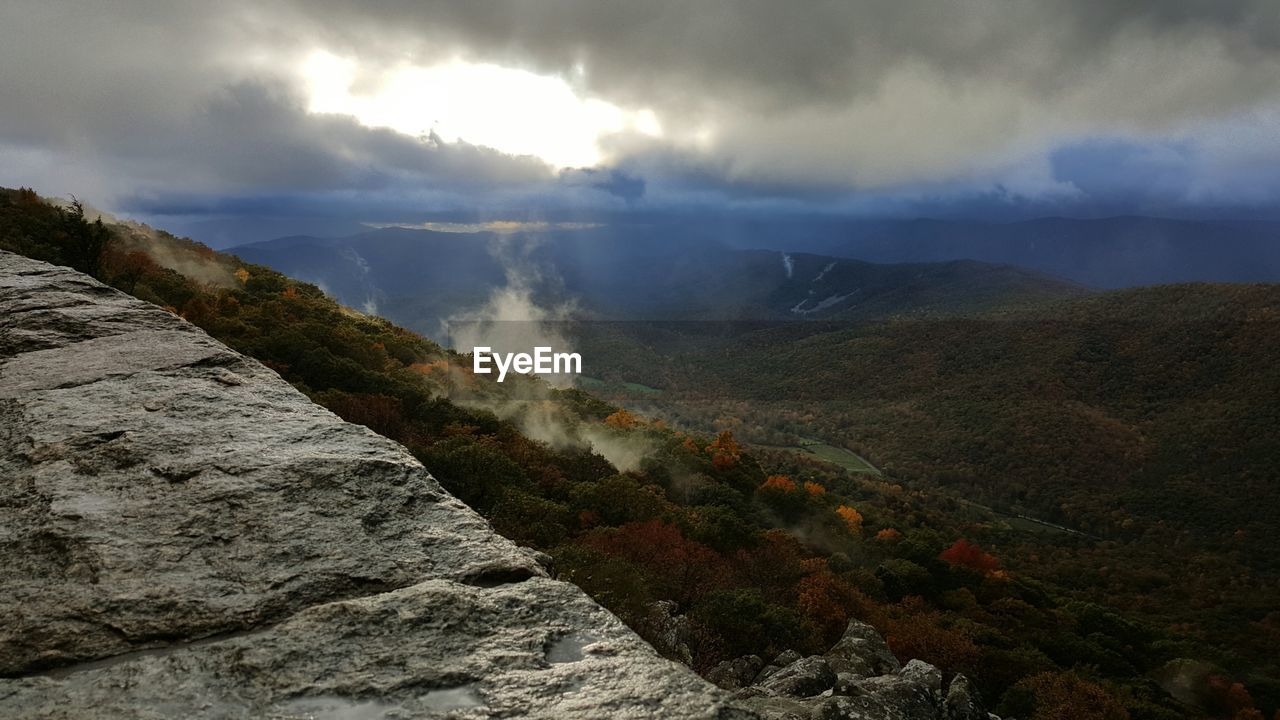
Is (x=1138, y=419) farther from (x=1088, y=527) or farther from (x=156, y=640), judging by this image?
(x=156, y=640)

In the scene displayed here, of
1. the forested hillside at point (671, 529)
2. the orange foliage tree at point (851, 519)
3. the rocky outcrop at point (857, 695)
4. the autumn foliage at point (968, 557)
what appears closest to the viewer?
the rocky outcrop at point (857, 695)

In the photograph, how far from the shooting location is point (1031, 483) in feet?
372

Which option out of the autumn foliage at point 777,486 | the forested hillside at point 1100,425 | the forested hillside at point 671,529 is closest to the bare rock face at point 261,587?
the forested hillside at point 671,529

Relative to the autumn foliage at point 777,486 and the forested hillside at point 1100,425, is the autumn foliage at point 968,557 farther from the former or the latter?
the forested hillside at point 1100,425

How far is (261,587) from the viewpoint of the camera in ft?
10.9

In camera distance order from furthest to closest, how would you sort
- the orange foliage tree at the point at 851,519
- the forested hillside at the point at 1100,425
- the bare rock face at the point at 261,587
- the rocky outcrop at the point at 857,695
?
1. the forested hillside at the point at 1100,425
2. the orange foliage tree at the point at 851,519
3. the rocky outcrop at the point at 857,695
4. the bare rock face at the point at 261,587

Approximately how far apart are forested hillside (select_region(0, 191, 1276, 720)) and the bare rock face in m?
8.80

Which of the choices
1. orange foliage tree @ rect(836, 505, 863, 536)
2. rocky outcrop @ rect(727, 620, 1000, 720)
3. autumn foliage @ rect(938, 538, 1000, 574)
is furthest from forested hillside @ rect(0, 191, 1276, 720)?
rocky outcrop @ rect(727, 620, 1000, 720)

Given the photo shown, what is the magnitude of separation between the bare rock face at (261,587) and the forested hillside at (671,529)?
8804mm

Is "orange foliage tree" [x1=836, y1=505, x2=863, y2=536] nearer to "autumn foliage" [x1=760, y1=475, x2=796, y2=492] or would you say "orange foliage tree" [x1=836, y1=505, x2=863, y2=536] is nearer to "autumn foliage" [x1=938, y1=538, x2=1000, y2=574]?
"autumn foliage" [x1=760, y1=475, x2=796, y2=492]

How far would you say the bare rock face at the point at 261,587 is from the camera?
8.86 feet

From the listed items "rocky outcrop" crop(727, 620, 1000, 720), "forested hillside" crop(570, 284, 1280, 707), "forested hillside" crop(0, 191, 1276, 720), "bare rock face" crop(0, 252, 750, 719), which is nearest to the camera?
"bare rock face" crop(0, 252, 750, 719)

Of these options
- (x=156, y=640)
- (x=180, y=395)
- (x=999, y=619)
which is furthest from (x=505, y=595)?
(x=999, y=619)

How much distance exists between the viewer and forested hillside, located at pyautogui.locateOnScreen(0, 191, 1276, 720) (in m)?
16.3
